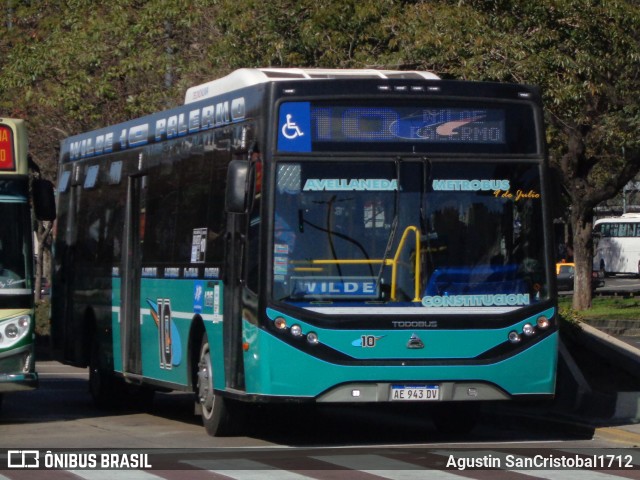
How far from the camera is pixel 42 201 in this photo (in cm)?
1477

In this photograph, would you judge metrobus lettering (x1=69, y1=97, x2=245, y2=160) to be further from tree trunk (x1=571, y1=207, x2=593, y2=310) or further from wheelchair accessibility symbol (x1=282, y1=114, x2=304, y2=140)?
tree trunk (x1=571, y1=207, x2=593, y2=310)

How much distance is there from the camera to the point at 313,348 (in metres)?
12.1

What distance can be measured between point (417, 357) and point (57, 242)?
8452 mm

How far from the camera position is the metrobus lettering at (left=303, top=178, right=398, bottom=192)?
39.9 ft

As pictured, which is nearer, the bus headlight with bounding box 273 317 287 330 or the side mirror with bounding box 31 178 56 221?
the bus headlight with bounding box 273 317 287 330

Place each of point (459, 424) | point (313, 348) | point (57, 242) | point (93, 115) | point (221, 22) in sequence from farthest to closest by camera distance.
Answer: point (93, 115)
point (221, 22)
point (57, 242)
point (459, 424)
point (313, 348)

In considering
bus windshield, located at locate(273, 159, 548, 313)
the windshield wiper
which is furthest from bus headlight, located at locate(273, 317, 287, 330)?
the windshield wiper

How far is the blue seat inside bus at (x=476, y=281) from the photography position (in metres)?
12.3

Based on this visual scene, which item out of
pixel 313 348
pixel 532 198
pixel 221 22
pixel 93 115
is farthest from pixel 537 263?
pixel 93 115

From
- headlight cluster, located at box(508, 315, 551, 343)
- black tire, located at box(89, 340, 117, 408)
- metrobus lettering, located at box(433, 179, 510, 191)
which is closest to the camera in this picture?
metrobus lettering, located at box(433, 179, 510, 191)

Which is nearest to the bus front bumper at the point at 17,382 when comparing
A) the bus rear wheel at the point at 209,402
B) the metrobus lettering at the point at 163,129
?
the bus rear wheel at the point at 209,402

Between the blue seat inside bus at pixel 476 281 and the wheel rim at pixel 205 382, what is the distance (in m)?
2.43

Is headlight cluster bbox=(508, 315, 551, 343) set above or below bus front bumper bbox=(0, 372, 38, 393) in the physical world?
above

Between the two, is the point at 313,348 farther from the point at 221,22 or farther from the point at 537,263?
the point at 221,22
